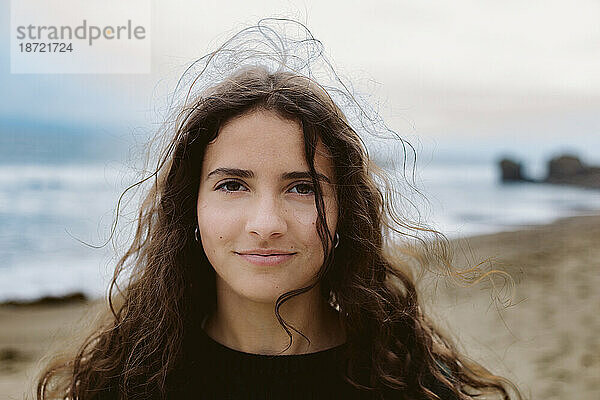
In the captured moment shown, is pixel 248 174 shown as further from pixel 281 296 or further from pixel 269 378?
pixel 269 378

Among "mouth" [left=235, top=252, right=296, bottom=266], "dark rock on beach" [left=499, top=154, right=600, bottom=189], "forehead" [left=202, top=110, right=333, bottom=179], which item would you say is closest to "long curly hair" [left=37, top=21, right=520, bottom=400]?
"forehead" [left=202, top=110, right=333, bottom=179]

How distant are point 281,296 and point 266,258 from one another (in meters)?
0.16

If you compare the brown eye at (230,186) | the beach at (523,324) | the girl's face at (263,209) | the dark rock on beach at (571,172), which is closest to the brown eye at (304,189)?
the girl's face at (263,209)

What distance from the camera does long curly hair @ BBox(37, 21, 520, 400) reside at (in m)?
2.06

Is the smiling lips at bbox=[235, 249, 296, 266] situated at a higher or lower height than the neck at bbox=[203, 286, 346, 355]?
higher

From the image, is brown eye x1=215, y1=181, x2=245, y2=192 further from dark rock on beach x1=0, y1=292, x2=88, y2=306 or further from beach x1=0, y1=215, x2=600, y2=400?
dark rock on beach x1=0, y1=292, x2=88, y2=306

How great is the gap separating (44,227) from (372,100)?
8.34 m

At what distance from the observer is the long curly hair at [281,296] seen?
6.75ft

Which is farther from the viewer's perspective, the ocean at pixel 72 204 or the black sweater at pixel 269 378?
the ocean at pixel 72 204

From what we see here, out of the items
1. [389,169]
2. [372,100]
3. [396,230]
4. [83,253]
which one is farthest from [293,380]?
[83,253]

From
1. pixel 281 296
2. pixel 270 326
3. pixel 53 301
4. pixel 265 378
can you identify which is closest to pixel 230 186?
pixel 281 296

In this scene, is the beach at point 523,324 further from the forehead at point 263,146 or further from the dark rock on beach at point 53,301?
the forehead at point 263,146

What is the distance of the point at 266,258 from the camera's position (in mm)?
1900

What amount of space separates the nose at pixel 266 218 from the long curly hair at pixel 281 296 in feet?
0.47
